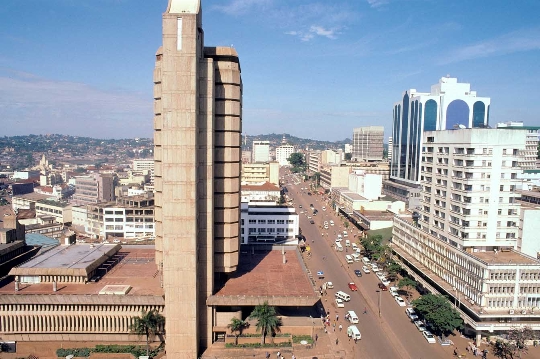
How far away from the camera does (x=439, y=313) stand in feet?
127

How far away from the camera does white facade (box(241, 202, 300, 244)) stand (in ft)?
233

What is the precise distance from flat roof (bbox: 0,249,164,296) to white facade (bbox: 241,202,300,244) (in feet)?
80.0

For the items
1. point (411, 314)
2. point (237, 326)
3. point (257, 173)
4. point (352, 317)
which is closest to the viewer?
point (237, 326)

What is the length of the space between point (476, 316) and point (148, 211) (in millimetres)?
60343

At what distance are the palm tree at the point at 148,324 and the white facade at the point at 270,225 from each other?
112 feet

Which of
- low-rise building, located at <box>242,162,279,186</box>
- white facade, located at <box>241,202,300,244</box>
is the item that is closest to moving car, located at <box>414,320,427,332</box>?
white facade, located at <box>241,202,300,244</box>

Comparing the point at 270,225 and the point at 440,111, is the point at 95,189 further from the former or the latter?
the point at 440,111

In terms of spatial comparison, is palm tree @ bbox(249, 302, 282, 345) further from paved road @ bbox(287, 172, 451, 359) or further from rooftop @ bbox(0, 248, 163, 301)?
rooftop @ bbox(0, 248, 163, 301)

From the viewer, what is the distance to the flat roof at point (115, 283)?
37.0 meters

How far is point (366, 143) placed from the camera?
584 feet

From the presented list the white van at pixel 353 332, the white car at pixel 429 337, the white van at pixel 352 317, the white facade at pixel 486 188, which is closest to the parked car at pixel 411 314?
the white car at pixel 429 337

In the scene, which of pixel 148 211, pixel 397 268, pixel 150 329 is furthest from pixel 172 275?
pixel 148 211

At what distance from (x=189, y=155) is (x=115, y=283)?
17.7 m

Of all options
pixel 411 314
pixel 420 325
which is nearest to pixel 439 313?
pixel 420 325
